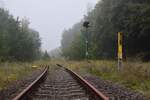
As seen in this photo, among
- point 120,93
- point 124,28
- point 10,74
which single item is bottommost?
point 120,93

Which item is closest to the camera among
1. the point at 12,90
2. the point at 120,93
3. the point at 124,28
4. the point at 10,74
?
the point at 120,93

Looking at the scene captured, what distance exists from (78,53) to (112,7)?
22761mm

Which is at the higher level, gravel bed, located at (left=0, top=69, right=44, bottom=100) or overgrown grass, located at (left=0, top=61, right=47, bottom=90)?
overgrown grass, located at (left=0, top=61, right=47, bottom=90)

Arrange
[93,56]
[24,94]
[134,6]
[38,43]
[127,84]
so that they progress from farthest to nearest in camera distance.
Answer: [38,43] → [93,56] → [134,6] → [127,84] → [24,94]

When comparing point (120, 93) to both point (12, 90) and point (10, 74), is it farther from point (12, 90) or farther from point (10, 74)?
point (10, 74)

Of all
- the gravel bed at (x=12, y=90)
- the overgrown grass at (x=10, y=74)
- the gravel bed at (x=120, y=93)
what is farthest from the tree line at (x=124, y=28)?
the gravel bed at (x=120, y=93)

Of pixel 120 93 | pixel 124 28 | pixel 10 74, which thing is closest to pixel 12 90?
pixel 120 93

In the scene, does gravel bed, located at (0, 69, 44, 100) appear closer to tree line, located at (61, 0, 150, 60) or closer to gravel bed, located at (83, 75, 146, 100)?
gravel bed, located at (83, 75, 146, 100)

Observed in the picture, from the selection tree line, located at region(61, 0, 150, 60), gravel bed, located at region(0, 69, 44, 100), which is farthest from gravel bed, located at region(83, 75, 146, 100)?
tree line, located at region(61, 0, 150, 60)

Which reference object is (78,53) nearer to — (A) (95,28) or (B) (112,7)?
(A) (95,28)

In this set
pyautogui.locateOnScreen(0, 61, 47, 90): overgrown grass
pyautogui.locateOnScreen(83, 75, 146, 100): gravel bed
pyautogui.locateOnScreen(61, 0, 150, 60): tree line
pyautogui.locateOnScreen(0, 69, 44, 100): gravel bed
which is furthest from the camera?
pyautogui.locateOnScreen(61, 0, 150, 60): tree line

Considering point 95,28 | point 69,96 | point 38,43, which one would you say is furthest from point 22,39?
point 69,96

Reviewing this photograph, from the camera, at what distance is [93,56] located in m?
60.3

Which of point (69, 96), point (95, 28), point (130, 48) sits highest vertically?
point (95, 28)
